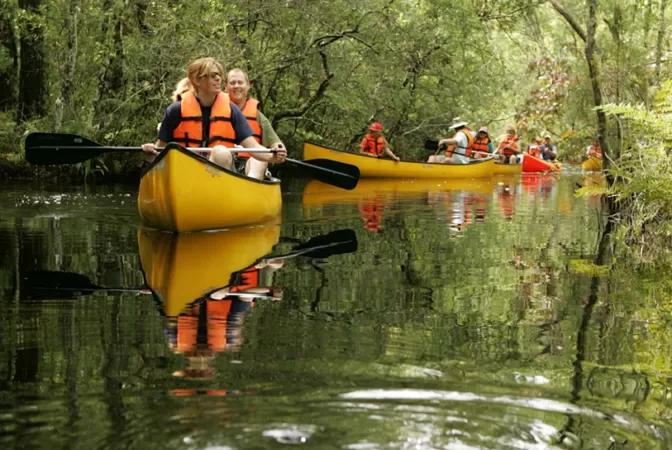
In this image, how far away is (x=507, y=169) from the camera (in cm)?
2652

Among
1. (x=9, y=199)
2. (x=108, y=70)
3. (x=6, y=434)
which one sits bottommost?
(x=6, y=434)

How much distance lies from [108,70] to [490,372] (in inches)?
543

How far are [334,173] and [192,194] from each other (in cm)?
260

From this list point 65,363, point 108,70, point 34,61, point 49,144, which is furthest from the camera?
point 34,61

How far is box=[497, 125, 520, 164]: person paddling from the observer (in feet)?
88.0

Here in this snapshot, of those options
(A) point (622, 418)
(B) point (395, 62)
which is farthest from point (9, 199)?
(A) point (622, 418)

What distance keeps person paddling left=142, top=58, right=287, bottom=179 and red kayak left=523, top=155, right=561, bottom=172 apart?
66.8 feet

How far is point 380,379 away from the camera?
122 inches

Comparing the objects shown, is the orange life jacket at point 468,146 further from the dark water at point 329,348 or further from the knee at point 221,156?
the dark water at point 329,348

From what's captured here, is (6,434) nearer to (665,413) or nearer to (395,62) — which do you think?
(665,413)

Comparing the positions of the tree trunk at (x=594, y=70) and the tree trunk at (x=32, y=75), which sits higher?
the tree trunk at (x=32, y=75)

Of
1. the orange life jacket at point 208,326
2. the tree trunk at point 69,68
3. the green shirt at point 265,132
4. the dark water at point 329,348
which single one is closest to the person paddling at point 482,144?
the tree trunk at point 69,68

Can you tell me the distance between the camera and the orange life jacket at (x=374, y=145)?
20922 millimetres

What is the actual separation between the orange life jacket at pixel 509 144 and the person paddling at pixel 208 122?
19.1m
